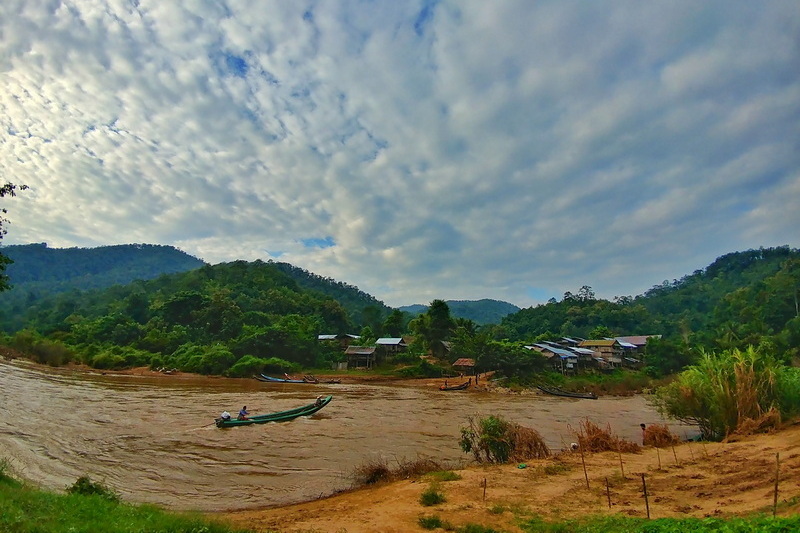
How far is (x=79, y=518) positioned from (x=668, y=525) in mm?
9593

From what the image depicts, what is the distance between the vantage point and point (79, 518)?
6949mm

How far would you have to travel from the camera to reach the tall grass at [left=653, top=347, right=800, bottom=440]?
53.7ft

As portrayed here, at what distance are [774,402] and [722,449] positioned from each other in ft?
14.9

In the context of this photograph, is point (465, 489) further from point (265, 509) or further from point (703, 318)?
point (703, 318)

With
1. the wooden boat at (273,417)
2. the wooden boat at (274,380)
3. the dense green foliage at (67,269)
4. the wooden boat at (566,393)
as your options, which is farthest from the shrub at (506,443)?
the dense green foliage at (67,269)

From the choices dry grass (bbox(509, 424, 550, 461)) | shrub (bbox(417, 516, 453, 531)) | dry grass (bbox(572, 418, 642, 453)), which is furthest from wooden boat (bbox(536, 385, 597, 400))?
shrub (bbox(417, 516, 453, 531))

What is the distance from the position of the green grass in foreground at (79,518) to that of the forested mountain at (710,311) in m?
54.8

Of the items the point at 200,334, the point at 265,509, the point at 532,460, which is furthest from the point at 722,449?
the point at 200,334

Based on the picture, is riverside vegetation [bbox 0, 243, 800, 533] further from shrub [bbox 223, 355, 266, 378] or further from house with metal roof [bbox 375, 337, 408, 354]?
house with metal roof [bbox 375, 337, 408, 354]

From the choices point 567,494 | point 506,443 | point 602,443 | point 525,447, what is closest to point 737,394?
point 602,443

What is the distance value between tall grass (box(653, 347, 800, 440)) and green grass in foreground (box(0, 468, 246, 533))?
18.5 metres

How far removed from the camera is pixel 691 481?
1109cm

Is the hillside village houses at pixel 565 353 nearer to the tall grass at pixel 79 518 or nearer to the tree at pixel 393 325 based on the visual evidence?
the tree at pixel 393 325

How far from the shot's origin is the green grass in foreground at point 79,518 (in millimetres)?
6207
